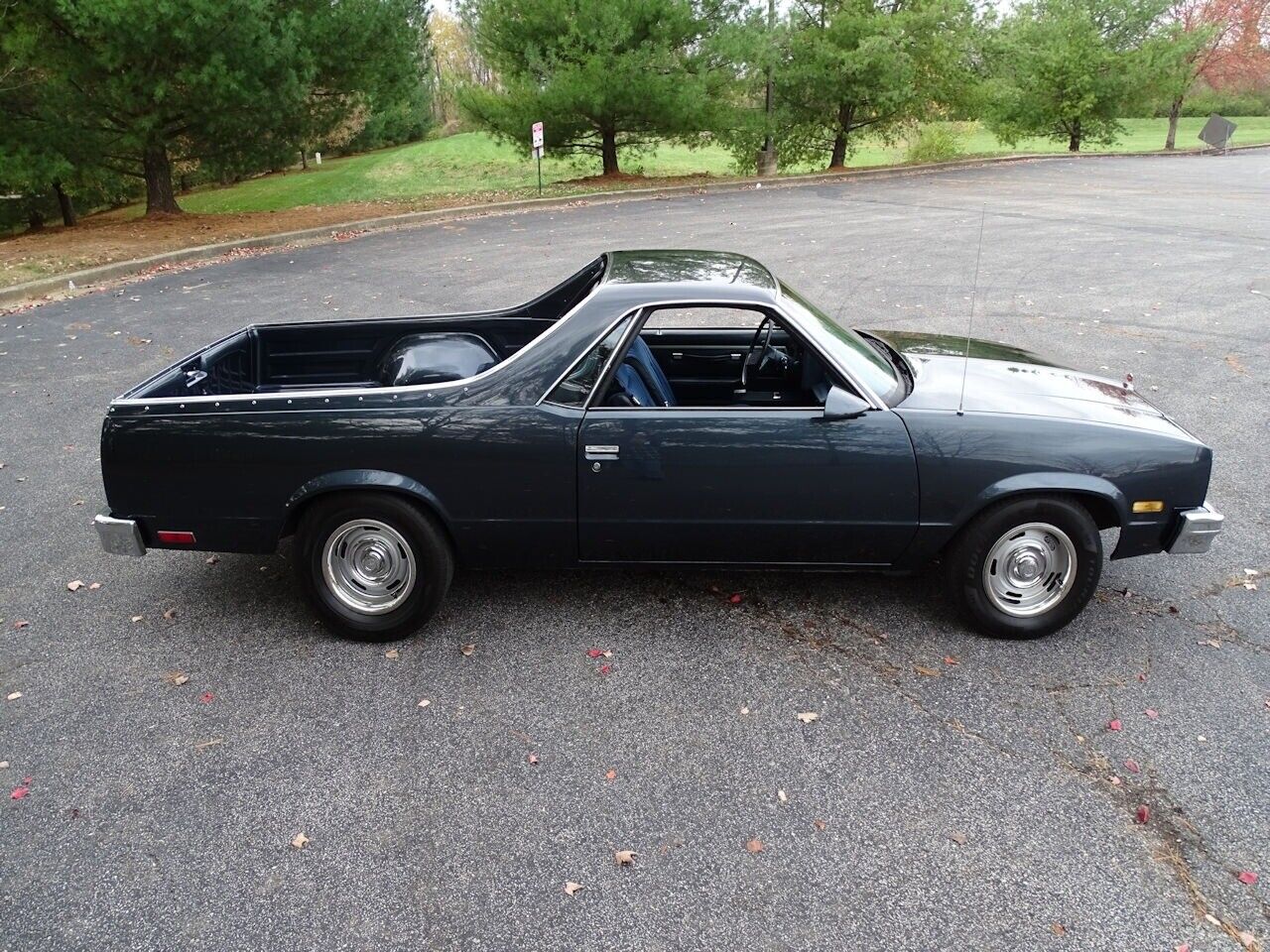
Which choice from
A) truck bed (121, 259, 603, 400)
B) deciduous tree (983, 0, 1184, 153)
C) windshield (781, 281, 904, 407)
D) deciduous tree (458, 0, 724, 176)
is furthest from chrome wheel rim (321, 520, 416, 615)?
deciduous tree (983, 0, 1184, 153)

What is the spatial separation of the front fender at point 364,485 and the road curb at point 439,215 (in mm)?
10293

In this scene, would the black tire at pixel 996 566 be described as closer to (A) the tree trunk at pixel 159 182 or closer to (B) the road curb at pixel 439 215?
(B) the road curb at pixel 439 215

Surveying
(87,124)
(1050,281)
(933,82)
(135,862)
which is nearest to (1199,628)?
(135,862)

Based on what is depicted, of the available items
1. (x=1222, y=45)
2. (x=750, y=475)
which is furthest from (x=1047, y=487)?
(x=1222, y=45)

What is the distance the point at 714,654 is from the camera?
13.1ft

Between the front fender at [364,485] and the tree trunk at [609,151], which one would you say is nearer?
the front fender at [364,485]

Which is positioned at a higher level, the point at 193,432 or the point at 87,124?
the point at 87,124

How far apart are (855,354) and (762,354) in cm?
75

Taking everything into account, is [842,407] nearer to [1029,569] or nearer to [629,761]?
[1029,569]

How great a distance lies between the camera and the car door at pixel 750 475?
12.6ft

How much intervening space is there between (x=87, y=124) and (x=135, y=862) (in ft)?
58.0

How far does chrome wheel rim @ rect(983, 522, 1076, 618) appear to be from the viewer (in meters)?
3.95

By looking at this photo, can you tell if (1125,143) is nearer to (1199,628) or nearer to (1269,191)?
(1269,191)

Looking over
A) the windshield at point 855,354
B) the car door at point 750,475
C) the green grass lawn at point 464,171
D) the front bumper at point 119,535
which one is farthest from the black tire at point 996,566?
the green grass lawn at point 464,171
